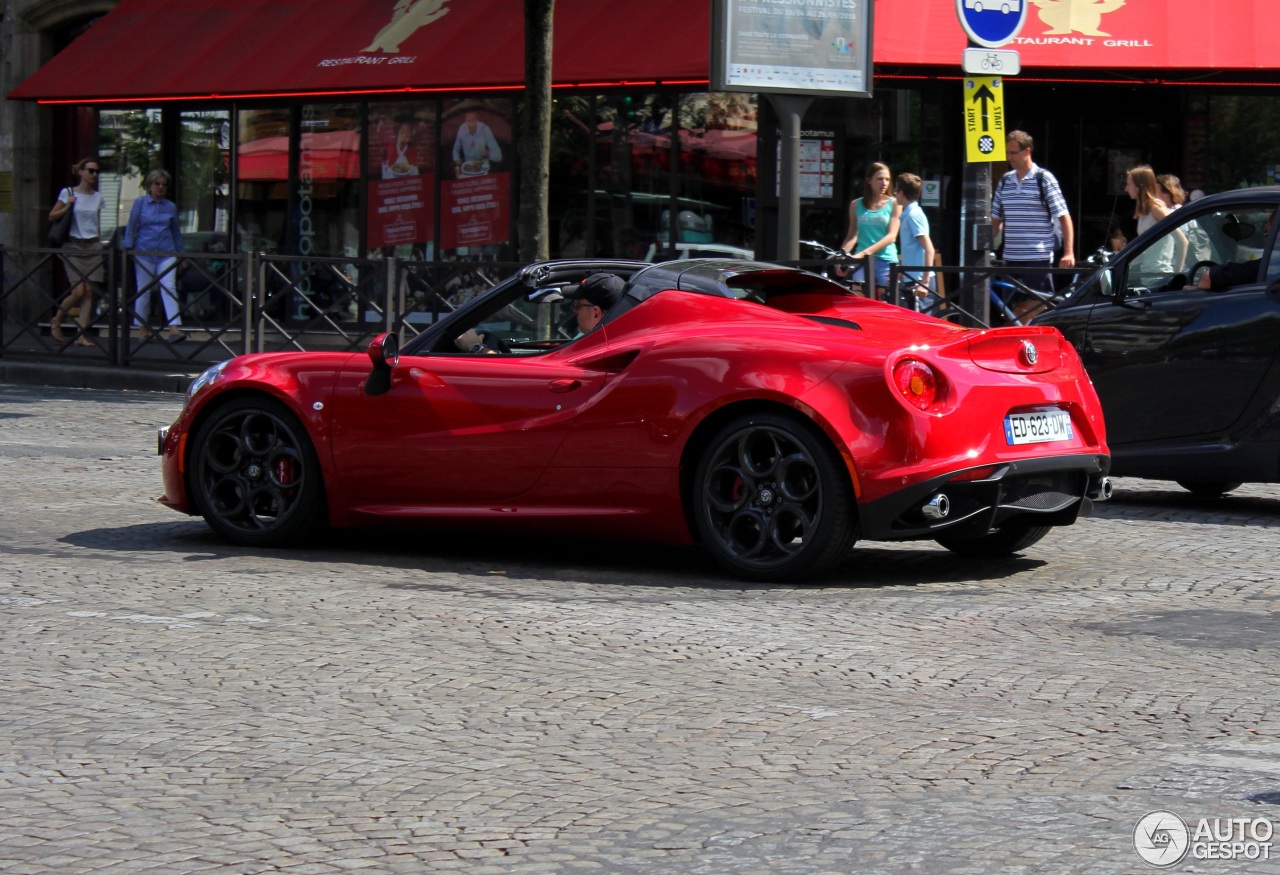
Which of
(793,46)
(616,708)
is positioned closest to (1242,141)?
(793,46)

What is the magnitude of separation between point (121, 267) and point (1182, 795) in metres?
14.7

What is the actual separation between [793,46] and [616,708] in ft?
35.0

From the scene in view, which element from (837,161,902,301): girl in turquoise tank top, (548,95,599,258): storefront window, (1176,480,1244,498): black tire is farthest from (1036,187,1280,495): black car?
(548,95,599,258): storefront window

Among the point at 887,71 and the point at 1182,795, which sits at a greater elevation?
the point at 887,71

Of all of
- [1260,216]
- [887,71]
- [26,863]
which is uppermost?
[887,71]

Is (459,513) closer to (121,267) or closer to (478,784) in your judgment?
(478,784)

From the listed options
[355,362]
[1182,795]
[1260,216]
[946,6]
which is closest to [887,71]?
[946,6]

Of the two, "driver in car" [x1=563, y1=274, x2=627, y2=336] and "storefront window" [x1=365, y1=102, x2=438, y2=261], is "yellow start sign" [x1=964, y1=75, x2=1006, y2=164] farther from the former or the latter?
"storefront window" [x1=365, y1=102, x2=438, y2=261]

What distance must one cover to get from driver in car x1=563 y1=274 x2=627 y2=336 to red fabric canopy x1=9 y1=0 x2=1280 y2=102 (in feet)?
33.0

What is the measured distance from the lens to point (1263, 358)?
9273 millimetres

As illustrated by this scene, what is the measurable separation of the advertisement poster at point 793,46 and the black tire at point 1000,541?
7.32 m

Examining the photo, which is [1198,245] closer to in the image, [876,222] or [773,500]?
[773,500]

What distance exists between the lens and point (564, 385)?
7.62 m

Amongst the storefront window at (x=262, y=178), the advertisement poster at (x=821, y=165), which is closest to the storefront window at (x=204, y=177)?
the storefront window at (x=262, y=178)
